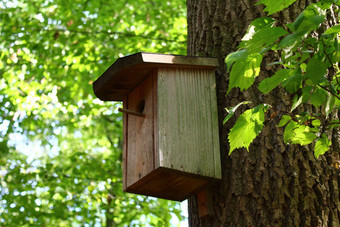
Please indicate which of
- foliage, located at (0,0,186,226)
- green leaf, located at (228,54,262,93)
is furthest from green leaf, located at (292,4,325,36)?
foliage, located at (0,0,186,226)

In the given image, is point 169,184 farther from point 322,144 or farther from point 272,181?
point 322,144

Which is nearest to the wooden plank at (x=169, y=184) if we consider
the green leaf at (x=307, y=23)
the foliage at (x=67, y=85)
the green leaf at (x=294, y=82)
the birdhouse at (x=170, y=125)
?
the birdhouse at (x=170, y=125)

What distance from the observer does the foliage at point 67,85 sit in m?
6.27

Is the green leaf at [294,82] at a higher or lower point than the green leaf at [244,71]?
lower

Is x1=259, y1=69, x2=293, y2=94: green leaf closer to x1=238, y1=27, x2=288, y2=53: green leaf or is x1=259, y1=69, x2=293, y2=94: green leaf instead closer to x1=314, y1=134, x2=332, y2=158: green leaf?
x1=238, y1=27, x2=288, y2=53: green leaf

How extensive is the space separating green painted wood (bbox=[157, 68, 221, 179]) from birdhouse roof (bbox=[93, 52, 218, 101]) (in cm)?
5

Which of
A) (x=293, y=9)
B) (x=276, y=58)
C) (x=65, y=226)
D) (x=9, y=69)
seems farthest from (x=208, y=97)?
(x=65, y=226)

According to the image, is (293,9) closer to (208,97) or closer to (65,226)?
(208,97)

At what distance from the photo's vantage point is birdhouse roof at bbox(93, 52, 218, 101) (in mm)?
2631

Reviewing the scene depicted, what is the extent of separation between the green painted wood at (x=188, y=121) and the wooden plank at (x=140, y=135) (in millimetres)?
93

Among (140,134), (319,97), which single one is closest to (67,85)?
(140,134)

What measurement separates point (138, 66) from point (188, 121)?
1.36 feet

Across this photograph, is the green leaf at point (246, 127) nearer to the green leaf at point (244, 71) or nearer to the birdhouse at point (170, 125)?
the green leaf at point (244, 71)

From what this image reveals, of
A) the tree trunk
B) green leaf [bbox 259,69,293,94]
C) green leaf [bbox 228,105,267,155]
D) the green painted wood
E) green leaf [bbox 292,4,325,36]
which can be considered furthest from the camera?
the green painted wood
